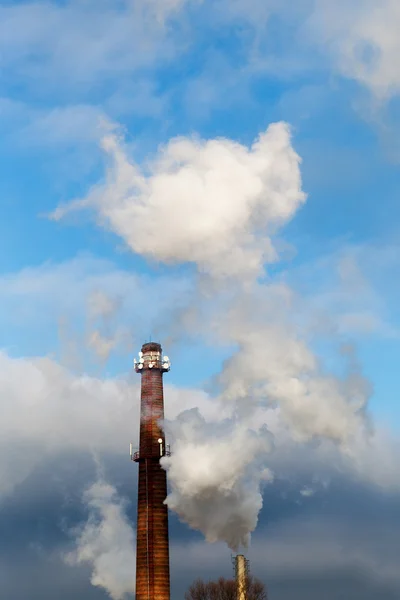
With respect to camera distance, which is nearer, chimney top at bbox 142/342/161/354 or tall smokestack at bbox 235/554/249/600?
tall smokestack at bbox 235/554/249/600

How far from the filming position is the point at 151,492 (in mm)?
93312

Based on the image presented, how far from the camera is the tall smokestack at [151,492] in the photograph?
90.8 m

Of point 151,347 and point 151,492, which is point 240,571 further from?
point 151,347

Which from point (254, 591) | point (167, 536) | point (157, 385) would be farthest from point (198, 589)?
point (157, 385)

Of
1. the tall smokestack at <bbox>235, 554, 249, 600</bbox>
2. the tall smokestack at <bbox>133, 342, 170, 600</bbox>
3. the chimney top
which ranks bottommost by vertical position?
the tall smokestack at <bbox>235, 554, 249, 600</bbox>

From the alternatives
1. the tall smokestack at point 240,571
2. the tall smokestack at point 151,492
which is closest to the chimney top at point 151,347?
the tall smokestack at point 151,492

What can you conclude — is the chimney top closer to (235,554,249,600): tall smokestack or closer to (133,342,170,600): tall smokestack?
(133,342,170,600): tall smokestack

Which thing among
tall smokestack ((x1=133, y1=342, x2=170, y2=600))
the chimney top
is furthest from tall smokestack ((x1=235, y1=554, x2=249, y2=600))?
the chimney top

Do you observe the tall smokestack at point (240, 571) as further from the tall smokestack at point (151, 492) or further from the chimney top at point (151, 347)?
the chimney top at point (151, 347)

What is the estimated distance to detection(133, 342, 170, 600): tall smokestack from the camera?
90812mm

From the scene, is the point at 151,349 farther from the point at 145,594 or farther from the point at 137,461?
the point at 145,594

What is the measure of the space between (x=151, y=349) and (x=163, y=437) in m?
10.3

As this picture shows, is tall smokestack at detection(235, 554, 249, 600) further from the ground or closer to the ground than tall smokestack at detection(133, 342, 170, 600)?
closer to the ground

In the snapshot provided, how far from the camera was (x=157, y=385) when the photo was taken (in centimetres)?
9719
